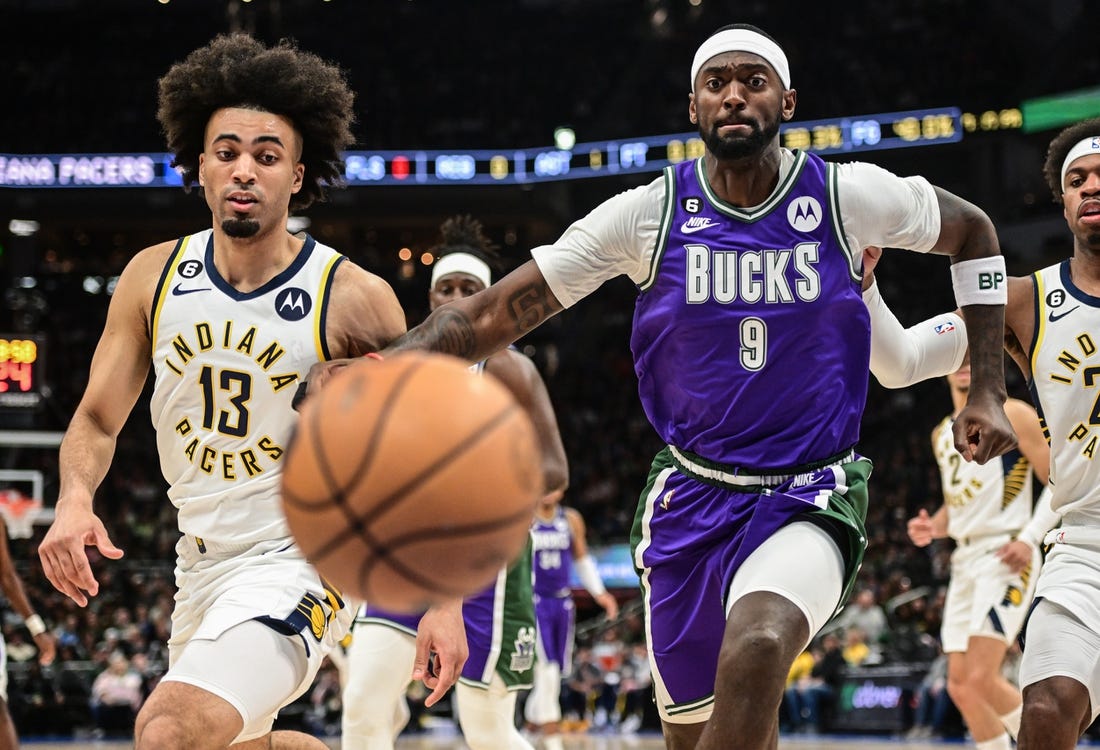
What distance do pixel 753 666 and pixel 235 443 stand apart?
73.3 inches

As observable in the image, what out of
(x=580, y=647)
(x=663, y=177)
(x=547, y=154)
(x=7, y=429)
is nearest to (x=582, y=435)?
(x=547, y=154)

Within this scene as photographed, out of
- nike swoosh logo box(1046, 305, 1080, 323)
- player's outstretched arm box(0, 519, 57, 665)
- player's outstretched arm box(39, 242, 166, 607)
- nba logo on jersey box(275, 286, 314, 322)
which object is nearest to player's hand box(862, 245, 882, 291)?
nike swoosh logo box(1046, 305, 1080, 323)

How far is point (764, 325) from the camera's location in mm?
4383

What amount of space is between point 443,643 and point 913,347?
2097 mm

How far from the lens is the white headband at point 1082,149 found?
551cm

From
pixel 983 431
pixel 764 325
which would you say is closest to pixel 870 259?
pixel 764 325

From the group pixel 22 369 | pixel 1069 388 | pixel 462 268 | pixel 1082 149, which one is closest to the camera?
pixel 1069 388

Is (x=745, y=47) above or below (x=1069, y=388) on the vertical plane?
above

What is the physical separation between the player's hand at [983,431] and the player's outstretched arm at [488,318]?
1393 millimetres

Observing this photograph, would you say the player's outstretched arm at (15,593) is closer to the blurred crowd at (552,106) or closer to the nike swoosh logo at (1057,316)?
the nike swoosh logo at (1057,316)

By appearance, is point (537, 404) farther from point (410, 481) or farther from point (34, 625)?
point (34, 625)

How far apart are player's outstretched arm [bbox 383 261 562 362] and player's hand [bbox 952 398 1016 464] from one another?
139cm

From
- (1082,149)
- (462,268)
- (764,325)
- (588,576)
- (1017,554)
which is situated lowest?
(588,576)

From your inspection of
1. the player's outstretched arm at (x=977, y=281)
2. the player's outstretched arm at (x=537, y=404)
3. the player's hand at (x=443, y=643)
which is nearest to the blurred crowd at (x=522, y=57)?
the player's outstretched arm at (x=537, y=404)
